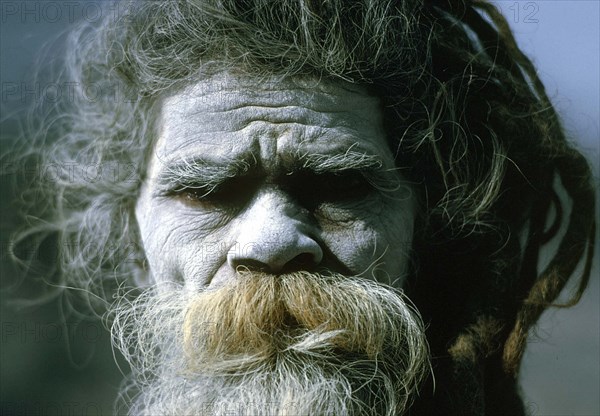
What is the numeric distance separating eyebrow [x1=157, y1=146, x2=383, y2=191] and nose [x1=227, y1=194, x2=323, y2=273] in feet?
0.23

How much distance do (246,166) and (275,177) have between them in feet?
0.19

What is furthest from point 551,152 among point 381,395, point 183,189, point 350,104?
point 183,189

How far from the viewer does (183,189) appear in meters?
1.63

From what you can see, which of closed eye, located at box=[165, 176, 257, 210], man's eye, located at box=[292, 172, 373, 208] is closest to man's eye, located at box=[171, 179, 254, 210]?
closed eye, located at box=[165, 176, 257, 210]

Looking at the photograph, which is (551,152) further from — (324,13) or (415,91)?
(324,13)

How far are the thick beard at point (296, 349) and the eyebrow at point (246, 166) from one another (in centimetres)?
20

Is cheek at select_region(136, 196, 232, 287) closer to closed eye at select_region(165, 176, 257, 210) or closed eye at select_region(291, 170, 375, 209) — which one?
closed eye at select_region(165, 176, 257, 210)

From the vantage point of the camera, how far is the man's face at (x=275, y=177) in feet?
5.08

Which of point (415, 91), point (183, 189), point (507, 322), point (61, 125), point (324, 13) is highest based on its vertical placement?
point (324, 13)

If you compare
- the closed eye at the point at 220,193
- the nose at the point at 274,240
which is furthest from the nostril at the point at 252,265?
the closed eye at the point at 220,193

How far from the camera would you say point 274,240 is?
57.2 inches

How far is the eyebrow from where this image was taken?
1.55 meters

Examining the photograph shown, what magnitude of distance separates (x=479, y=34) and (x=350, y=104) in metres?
0.45

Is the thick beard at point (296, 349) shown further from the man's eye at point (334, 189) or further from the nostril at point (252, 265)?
the man's eye at point (334, 189)
